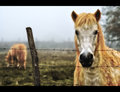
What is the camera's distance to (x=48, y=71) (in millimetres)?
3699

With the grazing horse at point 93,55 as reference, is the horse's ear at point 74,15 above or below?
above

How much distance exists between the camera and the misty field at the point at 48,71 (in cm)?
365

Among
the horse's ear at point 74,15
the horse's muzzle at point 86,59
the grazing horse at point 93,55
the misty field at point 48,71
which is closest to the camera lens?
the horse's muzzle at point 86,59

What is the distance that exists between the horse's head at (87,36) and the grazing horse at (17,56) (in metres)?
1.49

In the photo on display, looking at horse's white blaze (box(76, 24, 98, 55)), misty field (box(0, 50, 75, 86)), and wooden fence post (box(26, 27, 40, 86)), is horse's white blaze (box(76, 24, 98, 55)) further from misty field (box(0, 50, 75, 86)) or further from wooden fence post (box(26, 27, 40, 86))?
wooden fence post (box(26, 27, 40, 86))

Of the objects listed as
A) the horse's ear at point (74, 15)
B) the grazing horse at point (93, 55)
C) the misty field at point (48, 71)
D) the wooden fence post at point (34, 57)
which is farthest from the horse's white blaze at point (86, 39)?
the wooden fence post at point (34, 57)

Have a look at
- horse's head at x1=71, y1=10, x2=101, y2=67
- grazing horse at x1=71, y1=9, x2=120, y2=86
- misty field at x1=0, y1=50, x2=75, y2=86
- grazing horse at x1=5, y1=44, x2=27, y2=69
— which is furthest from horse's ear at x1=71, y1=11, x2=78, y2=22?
grazing horse at x1=5, y1=44, x2=27, y2=69

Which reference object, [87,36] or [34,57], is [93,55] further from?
[34,57]

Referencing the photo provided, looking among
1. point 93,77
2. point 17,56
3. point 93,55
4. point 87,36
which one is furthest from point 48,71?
point 87,36

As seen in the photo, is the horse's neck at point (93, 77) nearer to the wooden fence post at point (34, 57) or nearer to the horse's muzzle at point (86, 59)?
the horse's muzzle at point (86, 59)
